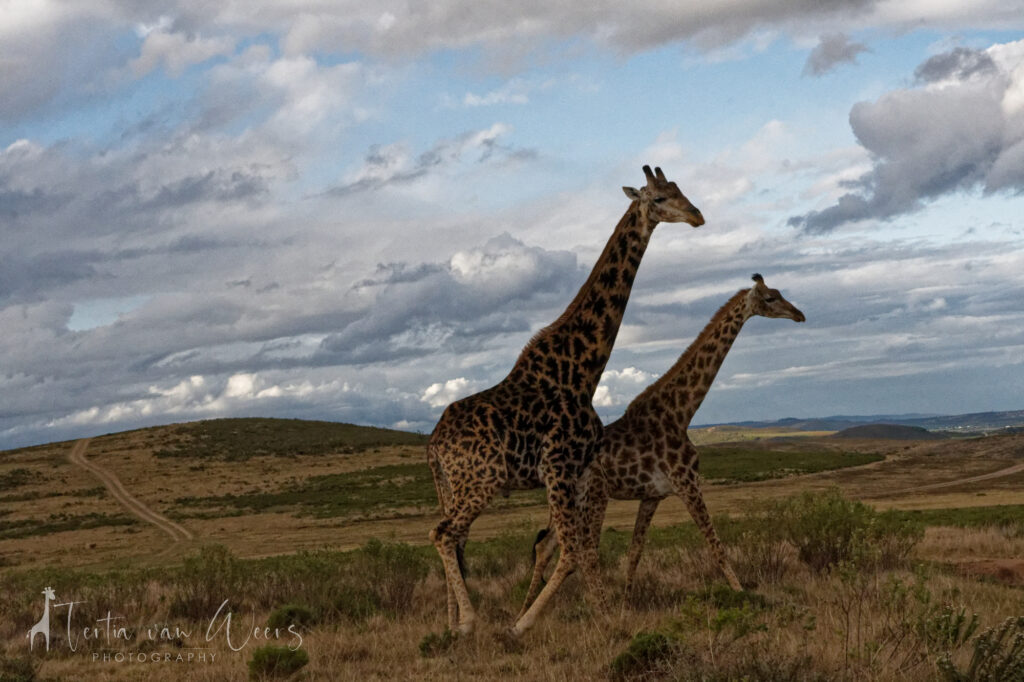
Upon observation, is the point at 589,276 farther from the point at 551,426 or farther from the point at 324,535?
the point at 324,535

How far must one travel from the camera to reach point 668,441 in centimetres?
1192

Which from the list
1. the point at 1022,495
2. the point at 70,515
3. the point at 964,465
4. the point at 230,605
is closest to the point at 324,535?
the point at 70,515

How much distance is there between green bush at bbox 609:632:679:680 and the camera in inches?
307

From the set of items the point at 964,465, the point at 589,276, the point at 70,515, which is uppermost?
the point at 589,276

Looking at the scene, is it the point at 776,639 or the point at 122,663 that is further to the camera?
the point at 122,663

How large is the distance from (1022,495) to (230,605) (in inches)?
1583

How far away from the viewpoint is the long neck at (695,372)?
12.5 meters

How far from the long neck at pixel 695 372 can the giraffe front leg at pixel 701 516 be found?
2.85 feet

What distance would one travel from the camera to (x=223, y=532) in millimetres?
47844

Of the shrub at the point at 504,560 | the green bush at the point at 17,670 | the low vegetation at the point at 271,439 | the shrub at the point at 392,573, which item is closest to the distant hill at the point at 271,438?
the low vegetation at the point at 271,439

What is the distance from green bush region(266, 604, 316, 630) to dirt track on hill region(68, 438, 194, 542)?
36379mm

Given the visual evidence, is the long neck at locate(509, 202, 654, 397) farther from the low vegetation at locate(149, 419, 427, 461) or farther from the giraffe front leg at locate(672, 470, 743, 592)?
the low vegetation at locate(149, 419, 427, 461)

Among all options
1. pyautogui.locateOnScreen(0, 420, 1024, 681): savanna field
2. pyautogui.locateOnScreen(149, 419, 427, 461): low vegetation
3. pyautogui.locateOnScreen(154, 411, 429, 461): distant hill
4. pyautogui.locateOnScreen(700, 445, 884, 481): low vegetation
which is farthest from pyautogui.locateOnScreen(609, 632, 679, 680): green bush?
pyautogui.locateOnScreen(154, 411, 429, 461): distant hill

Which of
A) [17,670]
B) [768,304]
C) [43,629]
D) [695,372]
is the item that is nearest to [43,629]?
[43,629]
